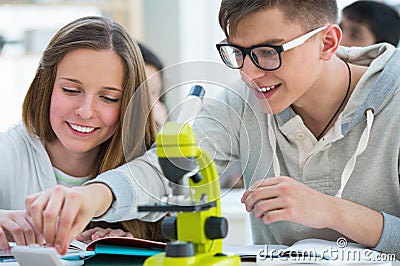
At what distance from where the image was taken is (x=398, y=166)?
57.9 inches

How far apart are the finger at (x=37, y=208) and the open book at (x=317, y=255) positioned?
357 mm

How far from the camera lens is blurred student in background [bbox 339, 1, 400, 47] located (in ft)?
8.43

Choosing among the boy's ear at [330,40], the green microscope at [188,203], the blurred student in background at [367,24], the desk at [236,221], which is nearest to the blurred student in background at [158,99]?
the green microscope at [188,203]

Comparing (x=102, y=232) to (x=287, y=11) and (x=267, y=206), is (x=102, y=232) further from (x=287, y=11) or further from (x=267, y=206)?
(x=287, y=11)

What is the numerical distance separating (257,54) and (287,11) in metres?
0.12

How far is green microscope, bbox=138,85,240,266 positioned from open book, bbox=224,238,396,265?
0.51ft

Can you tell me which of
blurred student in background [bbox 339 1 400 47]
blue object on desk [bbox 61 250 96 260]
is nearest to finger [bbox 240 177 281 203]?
blue object on desk [bbox 61 250 96 260]

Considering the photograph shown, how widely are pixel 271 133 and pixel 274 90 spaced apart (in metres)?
0.11

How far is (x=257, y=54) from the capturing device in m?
1.34

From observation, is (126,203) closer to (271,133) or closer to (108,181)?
(108,181)

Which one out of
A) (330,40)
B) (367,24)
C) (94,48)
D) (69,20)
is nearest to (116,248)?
(94,48)

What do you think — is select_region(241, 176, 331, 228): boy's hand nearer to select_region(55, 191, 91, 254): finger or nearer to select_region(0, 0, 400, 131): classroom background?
select_region(55, 191, 91, 254): finger

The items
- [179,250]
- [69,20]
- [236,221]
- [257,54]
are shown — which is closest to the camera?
[179,250]

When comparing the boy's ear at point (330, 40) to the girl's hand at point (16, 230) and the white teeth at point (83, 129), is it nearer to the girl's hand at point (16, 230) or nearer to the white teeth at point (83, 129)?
the white teeth at point (83, 129)
